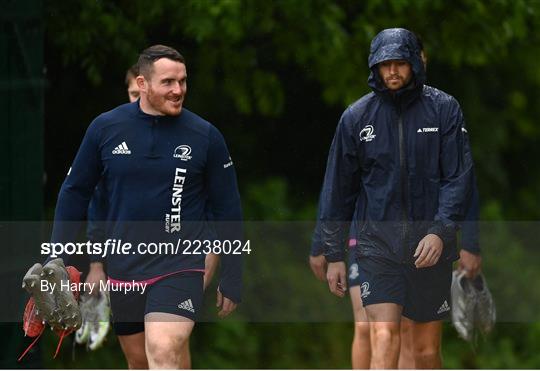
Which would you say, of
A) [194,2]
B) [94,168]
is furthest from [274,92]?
[94,168]

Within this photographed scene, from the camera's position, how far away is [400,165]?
712 centimetres

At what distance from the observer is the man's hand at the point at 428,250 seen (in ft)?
23.2

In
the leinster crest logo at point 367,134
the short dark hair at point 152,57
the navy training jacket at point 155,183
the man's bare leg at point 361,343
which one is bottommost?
the man's bare leg at point 361,343

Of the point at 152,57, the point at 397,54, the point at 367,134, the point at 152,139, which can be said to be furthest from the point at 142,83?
the point at 397,54

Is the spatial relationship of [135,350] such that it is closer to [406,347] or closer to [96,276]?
[96,276]

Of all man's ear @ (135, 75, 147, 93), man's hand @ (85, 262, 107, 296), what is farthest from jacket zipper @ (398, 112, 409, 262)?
man's hand @ (85, 262, 107, 296)

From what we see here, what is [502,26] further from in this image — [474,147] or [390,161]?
[390,161]

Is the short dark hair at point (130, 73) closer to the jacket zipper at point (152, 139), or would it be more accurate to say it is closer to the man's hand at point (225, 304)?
the jacket zipper at point (152, 139)

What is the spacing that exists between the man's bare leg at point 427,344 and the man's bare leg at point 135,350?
1251mm

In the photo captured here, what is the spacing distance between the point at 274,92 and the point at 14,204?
1451 mm

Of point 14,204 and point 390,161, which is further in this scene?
point 14,204

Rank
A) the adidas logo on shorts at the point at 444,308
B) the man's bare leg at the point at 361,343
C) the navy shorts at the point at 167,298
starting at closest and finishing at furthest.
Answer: the navy shorts at the point at 167,298, the adidas logo on shorts at the point at 444,308, the man's bare leg at the point at 361,343

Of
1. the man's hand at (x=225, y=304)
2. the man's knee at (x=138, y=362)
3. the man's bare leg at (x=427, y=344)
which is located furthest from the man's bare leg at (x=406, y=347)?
the man's knee at (x=138, y=362)

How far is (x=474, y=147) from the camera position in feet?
30.4
